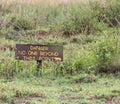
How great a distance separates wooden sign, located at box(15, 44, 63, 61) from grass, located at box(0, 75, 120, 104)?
571 mm

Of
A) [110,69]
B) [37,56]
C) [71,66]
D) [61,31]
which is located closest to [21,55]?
[37,56]

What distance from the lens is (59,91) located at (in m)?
6.34

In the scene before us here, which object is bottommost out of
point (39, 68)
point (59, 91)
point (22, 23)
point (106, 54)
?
point (59, 91)

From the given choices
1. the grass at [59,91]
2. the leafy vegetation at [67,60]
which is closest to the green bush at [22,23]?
the leafy vegetation at [67,60]

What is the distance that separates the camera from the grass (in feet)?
19.2

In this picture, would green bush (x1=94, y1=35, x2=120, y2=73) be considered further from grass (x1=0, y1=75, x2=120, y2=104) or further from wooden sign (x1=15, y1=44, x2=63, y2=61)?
wooden sign (x1=15, y1=44, x2=63, y2=61)

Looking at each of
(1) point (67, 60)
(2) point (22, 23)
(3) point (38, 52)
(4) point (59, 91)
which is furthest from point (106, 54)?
(2) point (22, 23)

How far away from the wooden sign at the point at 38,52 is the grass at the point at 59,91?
0.57 metres

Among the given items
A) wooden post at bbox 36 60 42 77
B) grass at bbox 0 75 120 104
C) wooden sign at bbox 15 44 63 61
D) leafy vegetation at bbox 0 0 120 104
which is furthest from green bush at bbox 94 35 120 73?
wooden post at bbox 36 60 42 77

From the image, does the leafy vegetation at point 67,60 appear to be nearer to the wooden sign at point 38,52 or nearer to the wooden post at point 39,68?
the wooden post at point 39,68

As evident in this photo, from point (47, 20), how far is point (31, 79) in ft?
18.2

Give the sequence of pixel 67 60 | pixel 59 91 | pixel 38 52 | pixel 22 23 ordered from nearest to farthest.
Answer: pixel 59 91
pixel 38 52
pixel 67 60
pixel 22 23

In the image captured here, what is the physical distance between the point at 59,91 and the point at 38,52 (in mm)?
1349

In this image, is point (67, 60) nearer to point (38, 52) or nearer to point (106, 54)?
point (38, 52)
